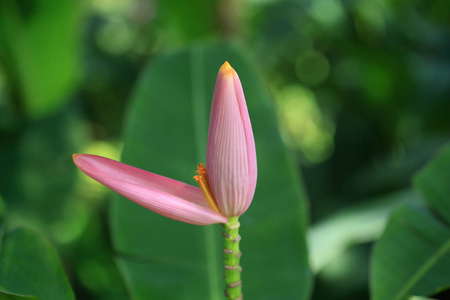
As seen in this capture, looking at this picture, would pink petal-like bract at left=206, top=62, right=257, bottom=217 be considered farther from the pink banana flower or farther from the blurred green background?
the blurred green background

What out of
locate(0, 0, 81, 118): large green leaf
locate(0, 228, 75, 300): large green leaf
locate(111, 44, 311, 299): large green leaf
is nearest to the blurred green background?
locate(0, 0, 81, 118): large green leaf

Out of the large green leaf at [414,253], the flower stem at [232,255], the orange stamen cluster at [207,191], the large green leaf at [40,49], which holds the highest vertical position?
the large green leaf at [40,49]

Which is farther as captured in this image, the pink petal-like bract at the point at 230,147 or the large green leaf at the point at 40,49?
the large green leaf at the point at 40,49

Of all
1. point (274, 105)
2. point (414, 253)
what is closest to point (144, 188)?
point (414, 253)

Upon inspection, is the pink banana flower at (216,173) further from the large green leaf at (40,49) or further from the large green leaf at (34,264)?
the large green leaf at (40,49)

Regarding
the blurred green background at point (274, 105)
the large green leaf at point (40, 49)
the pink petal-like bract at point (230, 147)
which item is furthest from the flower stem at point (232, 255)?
the large green leaf at point (40, 49)

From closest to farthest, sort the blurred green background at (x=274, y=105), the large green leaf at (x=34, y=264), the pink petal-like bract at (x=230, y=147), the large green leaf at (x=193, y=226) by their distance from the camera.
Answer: the pink petal-like bract at (x=230, y=147)
the large green leaf at (x=34, y=264)
the large green leaf at (x=193, y=226)
the blurred green background at (x=274, y=105)

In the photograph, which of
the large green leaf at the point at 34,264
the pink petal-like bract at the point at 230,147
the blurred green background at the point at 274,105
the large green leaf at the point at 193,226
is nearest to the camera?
the pink petal-like bract at the point at 230,147
